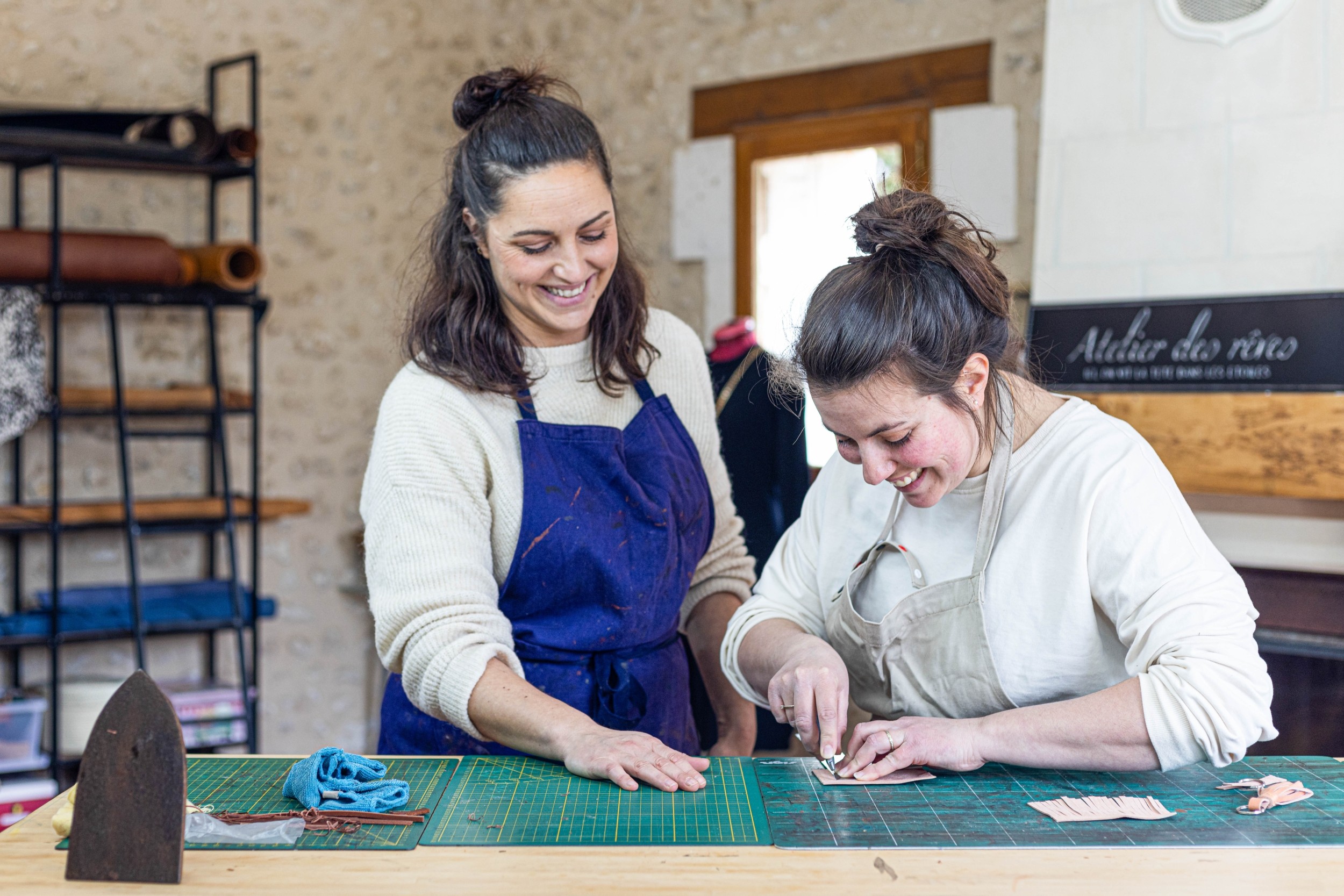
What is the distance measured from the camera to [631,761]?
1.56 meters

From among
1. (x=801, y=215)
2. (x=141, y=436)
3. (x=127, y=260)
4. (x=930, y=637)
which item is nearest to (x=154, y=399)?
(x=141, y=436)

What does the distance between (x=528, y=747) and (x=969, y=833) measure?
2.04ft

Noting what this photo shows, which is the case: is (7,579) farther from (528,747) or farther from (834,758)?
(834,758)

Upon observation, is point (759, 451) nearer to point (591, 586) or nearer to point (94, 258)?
point (591, 586)

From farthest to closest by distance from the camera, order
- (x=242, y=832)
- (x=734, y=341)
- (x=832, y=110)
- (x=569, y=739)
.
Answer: (x=832, y=110) → (x=734, y=341) → (x=569, y=739) → (x=242, y=832)

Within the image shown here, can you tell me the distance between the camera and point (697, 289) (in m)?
4.73

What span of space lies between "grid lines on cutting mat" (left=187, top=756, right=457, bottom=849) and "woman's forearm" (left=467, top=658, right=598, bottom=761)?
0.08 metres

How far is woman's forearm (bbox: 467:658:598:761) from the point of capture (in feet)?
5.38

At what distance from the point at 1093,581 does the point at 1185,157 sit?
1.99 metres

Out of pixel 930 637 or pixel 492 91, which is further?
pixel 492 91

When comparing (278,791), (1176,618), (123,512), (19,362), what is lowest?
(278,791)

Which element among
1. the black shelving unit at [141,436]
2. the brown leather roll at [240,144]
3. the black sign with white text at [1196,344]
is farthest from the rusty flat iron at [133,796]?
the brown leather roll at [240,144]

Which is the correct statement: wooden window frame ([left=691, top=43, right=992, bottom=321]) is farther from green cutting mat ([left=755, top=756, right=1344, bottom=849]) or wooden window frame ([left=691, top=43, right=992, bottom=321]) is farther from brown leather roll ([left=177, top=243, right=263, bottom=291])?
green cutting mat ([left=755, top=756, right=1344, bottom=849])

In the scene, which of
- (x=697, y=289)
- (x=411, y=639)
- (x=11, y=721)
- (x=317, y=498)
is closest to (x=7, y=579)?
(x=11, y=721)
